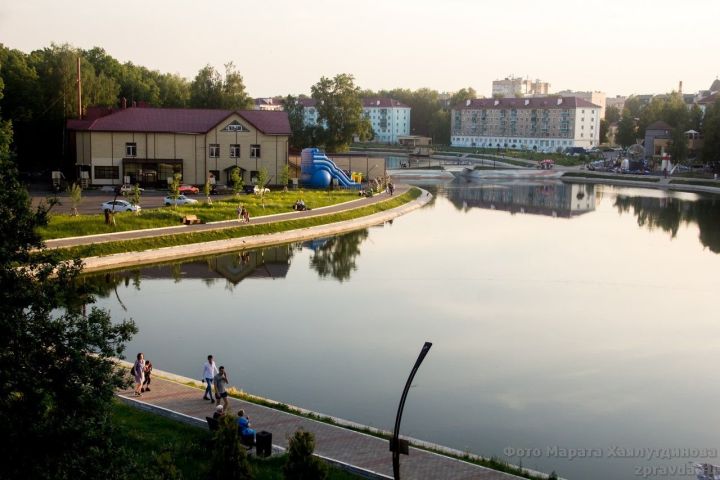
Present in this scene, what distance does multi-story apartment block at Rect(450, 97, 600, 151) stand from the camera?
13712 cm

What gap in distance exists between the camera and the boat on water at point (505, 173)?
101 meters

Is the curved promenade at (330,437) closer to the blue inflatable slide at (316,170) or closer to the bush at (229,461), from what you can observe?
the bush at (229,461)

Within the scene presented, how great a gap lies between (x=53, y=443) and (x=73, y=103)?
61.0 metres

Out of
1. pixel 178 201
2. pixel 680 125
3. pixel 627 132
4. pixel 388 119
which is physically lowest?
pixel 178 201

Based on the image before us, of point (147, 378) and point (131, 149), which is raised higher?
point (131, 149)

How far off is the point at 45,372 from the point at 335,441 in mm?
6222

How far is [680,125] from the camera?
102250 millimetres

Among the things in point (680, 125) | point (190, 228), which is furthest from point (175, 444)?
point (680, 125)

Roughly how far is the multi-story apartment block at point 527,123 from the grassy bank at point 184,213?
283 ft

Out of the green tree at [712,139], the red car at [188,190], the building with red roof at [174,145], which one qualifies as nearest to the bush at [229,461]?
the red car at [188,190]

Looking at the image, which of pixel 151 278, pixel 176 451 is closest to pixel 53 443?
pixel 176 451

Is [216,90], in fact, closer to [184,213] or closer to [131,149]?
[131,149]

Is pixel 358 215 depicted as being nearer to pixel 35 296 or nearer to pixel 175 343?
pixel 175 343

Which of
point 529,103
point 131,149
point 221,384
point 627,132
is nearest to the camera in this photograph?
point 221,384
